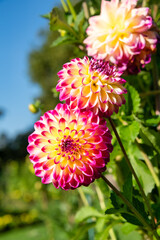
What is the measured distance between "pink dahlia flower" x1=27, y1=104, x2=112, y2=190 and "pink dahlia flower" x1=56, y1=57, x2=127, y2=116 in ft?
0.05

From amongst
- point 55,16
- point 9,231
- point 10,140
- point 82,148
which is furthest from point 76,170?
point 10,140

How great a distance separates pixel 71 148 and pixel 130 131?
0.15m

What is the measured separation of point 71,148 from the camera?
379mm

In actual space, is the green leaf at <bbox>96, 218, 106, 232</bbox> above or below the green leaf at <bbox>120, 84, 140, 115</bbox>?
below

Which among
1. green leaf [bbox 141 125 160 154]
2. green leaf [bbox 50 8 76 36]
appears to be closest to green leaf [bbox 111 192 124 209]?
green leaf [bbox 141 125 160 154]

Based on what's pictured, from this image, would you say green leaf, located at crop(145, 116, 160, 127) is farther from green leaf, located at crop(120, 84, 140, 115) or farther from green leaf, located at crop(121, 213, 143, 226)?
green leaf, located at crop(121, 213, 143, 226)

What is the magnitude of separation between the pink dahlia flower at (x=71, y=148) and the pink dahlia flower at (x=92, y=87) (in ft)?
0.05

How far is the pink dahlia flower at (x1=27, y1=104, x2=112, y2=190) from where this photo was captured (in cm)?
38

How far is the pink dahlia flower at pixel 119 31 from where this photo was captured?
43 centimetres

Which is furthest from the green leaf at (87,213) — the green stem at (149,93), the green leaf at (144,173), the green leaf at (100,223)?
the green stem at (149,93)

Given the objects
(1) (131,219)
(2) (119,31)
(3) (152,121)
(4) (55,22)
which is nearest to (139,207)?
(1) (131,219)

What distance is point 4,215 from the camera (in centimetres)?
647

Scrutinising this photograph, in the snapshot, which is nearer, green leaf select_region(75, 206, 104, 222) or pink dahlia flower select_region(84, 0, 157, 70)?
pink dahlia flower select_region(84, 0, 157, 70)

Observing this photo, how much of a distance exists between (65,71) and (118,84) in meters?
0.07
